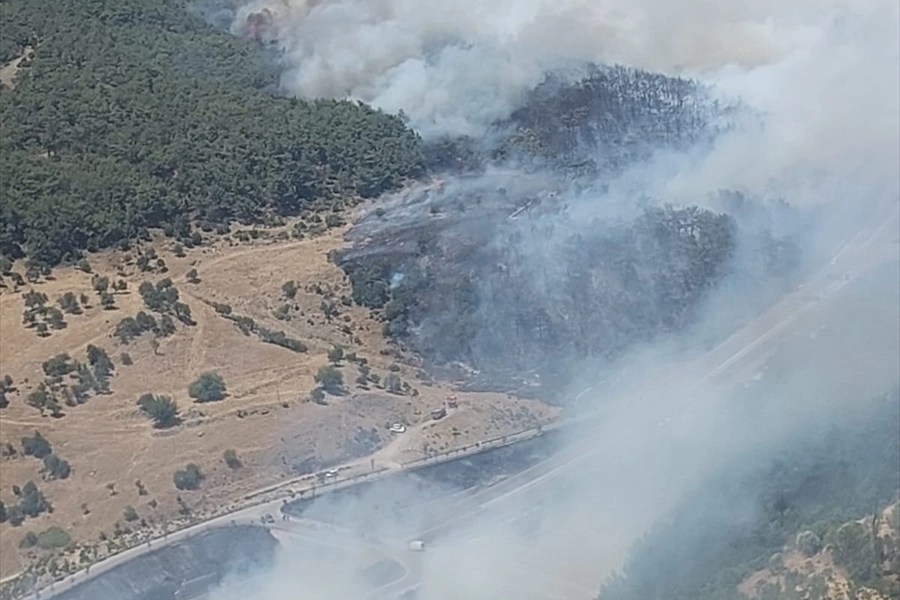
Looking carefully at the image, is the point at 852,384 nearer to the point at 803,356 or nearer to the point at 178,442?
the point at 803,356

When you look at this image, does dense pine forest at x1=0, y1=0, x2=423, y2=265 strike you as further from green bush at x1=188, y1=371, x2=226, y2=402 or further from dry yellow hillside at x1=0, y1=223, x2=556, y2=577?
green bush at x1=188, y1=371, x2=226, y2=402

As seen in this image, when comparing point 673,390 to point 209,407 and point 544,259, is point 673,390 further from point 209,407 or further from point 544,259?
point 209,407

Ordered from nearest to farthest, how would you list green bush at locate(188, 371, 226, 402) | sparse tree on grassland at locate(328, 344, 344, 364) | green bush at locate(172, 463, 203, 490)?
green bush at locate(172, 463, 203, 490)
green bush at locate(188, 371, 226, 402)
sparse tree on grassland at locate(328, 344, 344, 364)

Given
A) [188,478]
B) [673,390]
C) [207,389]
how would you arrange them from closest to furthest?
1. [188,478]
2. [207,389]
3. [673,390]

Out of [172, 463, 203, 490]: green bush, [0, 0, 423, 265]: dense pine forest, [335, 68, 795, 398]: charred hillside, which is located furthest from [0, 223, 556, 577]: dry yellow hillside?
[0, 0, 423, 265]: dense pine forest

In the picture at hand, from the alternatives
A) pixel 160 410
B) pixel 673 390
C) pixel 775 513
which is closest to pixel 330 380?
pixel 160 410

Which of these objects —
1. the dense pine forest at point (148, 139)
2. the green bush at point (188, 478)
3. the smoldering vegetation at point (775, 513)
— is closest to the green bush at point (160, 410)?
the green bush at point (188, 478)

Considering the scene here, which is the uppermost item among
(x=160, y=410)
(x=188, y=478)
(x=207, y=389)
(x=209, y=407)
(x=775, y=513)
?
(x=207, y=389)

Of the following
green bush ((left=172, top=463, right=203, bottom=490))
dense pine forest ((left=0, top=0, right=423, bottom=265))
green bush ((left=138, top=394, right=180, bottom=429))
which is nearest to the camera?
green bush ((left=172, top=463, right=203, bottom=490))
